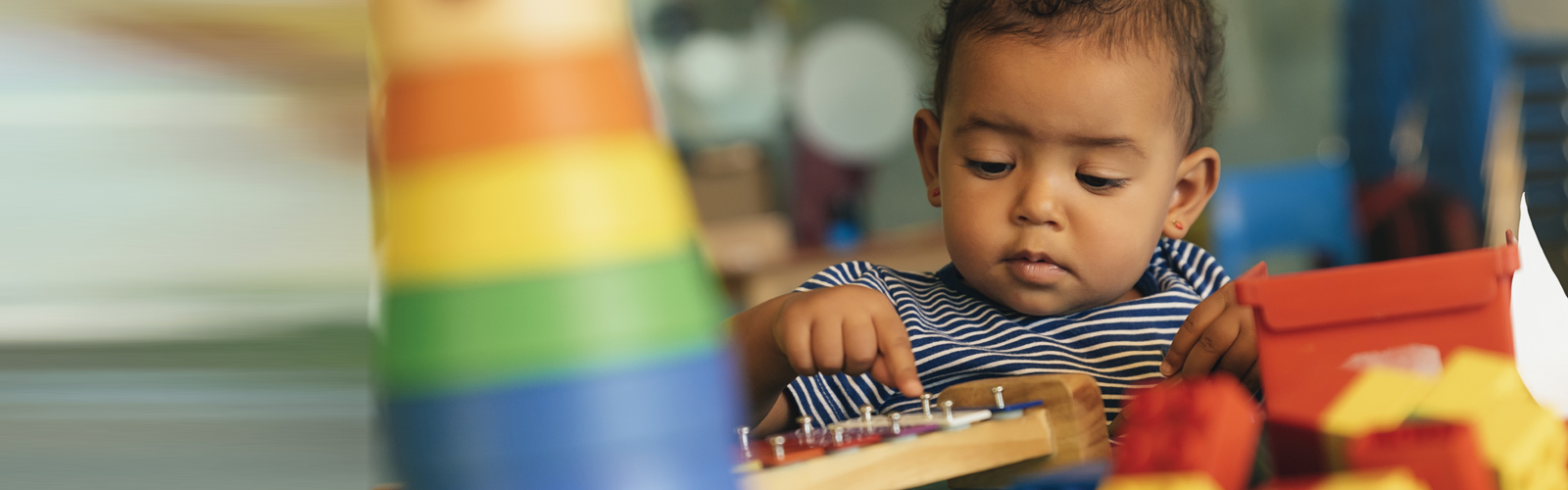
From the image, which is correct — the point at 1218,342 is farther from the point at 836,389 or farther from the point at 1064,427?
the point at 836,389

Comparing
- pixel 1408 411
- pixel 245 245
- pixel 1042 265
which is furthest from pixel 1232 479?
pixel 245 245

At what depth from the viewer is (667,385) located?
0.25m

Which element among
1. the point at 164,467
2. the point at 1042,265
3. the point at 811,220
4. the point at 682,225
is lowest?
the point at 811,220

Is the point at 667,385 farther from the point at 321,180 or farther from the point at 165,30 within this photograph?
the point at 165,30

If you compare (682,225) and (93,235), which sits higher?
(682,225)

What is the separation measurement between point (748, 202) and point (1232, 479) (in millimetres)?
4566

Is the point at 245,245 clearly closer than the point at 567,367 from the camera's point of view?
No

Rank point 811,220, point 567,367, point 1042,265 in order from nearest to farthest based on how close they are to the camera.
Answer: point 567,367 → point 1042,265 → point 811,220

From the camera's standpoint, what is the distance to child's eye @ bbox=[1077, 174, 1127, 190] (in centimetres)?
80

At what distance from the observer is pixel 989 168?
81 cm

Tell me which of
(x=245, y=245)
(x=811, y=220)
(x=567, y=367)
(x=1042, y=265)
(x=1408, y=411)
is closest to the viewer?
(x=567, y=367)

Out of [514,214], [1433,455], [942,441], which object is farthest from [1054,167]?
[514,214]

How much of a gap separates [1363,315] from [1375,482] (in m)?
0.15

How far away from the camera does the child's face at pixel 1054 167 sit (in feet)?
2.57
